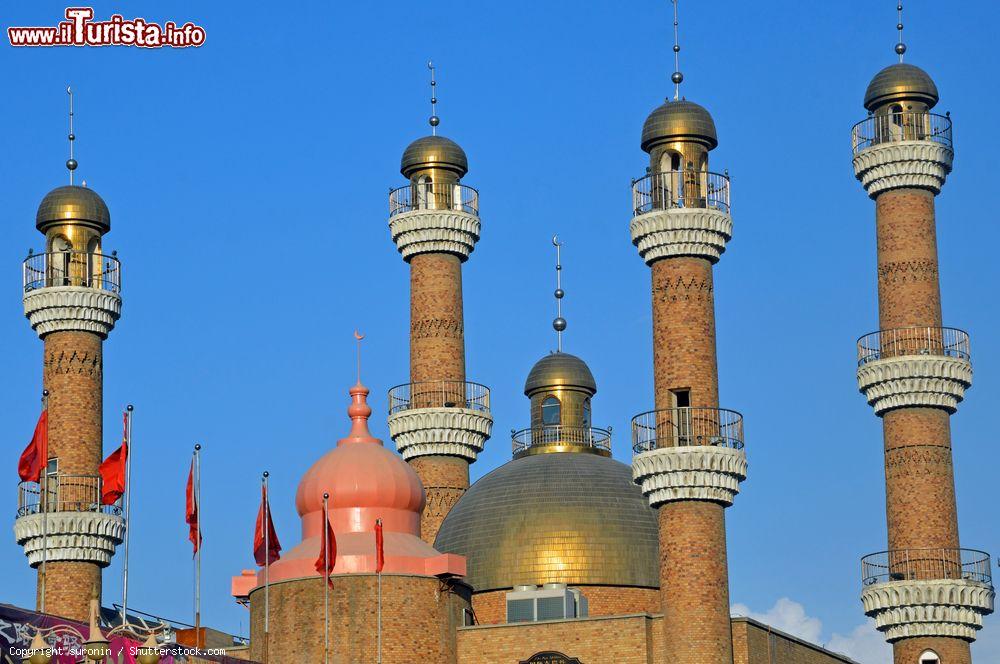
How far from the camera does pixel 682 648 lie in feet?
228

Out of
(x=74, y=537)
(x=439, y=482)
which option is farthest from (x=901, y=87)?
(x=74, y=537)

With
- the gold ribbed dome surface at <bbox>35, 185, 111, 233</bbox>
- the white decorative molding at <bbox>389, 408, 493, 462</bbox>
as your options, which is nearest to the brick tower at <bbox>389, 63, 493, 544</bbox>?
the white decorative molding at <bbox>389, 408, 493, 462</bbox>

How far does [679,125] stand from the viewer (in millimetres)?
74625

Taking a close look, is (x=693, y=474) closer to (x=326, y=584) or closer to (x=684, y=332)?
(x=684, y=332)

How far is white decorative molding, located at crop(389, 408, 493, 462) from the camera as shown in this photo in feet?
270

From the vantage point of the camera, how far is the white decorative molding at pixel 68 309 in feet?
260

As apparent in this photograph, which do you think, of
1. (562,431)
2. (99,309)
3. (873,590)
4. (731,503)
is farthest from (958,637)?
(99,309)

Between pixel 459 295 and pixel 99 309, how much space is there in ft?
43.1

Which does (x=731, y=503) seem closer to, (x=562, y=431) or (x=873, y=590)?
(x=873, y=590)

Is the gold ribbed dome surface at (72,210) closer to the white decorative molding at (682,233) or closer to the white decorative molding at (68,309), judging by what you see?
the white decorative molding at (68,309)

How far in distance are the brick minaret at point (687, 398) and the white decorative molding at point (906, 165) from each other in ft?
27.0

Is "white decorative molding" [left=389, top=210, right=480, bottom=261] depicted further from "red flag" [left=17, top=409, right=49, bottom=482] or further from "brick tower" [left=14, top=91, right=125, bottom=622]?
"red flag" [left=17, top=409, right=49, bottom=482]

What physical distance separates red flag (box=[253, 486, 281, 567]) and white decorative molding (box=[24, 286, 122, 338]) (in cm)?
1145

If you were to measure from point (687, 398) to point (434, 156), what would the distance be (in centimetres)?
1842
